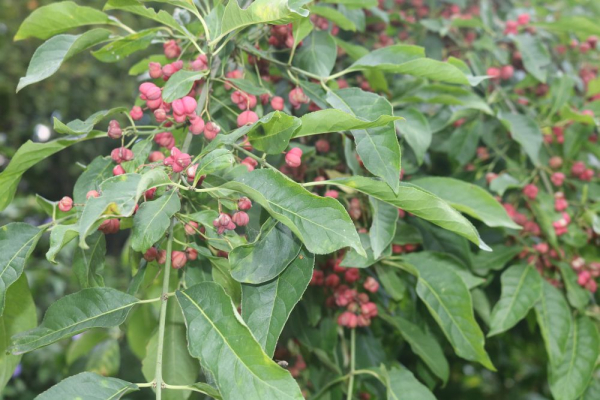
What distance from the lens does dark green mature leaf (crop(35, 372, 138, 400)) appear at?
67cm

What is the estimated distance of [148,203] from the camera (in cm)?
72

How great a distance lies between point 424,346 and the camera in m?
1.20

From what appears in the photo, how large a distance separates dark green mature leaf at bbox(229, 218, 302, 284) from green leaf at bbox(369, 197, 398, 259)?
0.19 metres

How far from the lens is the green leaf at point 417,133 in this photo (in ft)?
3.61

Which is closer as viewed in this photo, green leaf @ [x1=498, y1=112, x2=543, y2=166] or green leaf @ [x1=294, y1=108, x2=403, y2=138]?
green leaf @ [x1=294, y1=108, x2=403, y2=138]

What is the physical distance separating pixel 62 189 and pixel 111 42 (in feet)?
17.7

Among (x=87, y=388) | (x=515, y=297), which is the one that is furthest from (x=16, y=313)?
(x=515, y=297)

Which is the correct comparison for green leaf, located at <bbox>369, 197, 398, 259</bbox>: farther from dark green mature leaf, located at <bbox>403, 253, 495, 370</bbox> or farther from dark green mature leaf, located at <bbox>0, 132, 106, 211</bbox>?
dark green mature leaf, located at <bbox>0, 132, 106, 211</bbox>

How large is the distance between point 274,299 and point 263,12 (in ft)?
1.18

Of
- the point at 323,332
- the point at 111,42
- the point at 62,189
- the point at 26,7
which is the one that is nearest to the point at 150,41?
the point at 111,42

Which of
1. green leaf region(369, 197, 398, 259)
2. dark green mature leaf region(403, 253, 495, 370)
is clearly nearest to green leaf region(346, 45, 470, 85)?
green leaf region(369, 197, 398, 259)

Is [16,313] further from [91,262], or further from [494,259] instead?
[494,259]

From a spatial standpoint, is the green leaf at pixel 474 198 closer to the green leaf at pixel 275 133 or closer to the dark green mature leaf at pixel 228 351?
the green leaf at pixel 275 133

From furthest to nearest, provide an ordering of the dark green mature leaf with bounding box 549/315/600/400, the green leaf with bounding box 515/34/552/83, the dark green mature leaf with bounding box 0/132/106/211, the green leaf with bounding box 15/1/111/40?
the green leaf with bounding box 515/34/552/83 < the dark green mature leaf with bounding box 549/315/600/400 < the green leaf with bounding box 15/1/111/40 < the dark green mature leaf with bounding box 0/132/106/211
